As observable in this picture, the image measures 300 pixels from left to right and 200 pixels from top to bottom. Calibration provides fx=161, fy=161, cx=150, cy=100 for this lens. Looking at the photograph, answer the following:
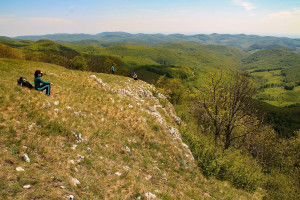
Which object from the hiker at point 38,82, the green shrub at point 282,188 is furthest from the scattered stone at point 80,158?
the green shrub at point 282,188

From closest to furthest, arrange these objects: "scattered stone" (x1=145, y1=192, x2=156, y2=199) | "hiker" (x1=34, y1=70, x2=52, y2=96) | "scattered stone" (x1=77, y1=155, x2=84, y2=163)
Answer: "scattered stone" (x1=145, y1=192, x2=156, y2=199) → "scattered stone" (x1=77, y1=155, x2=84, y2=163) → "hiker" (x1=34, y1=70, x2=52, y2=96)

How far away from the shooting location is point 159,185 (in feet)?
40.3

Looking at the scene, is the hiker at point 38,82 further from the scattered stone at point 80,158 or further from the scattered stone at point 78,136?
the scattered stone at point 80,158

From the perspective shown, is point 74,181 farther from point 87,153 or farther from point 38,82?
point 38,82

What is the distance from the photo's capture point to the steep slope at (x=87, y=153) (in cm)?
825

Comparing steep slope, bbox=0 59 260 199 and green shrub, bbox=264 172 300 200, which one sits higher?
steep slope, bbox=0 59 260 199

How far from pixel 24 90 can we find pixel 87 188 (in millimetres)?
11876

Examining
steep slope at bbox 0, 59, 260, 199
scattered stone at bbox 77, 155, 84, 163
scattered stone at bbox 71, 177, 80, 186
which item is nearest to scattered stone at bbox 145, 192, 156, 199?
steep slope at bbox 0, 59, 260, 199

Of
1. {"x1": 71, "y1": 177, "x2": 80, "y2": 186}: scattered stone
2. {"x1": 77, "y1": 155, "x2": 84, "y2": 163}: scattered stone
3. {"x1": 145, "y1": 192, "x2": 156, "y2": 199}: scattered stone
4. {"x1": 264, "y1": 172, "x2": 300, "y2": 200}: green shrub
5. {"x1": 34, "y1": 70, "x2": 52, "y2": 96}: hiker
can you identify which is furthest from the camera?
{"x1": 264, "y1": 172, "x2": 300, "y2": 200}: green shrub

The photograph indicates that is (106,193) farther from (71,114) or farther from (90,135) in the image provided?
(71,114)

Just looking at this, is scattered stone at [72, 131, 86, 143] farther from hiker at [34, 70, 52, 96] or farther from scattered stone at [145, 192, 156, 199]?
scattered stone at [145, 192, 156, 199]

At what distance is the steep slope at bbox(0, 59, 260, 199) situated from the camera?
325 inches

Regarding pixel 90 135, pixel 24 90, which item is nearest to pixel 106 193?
pixel 90 135

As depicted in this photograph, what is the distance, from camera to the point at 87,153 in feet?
40.0
